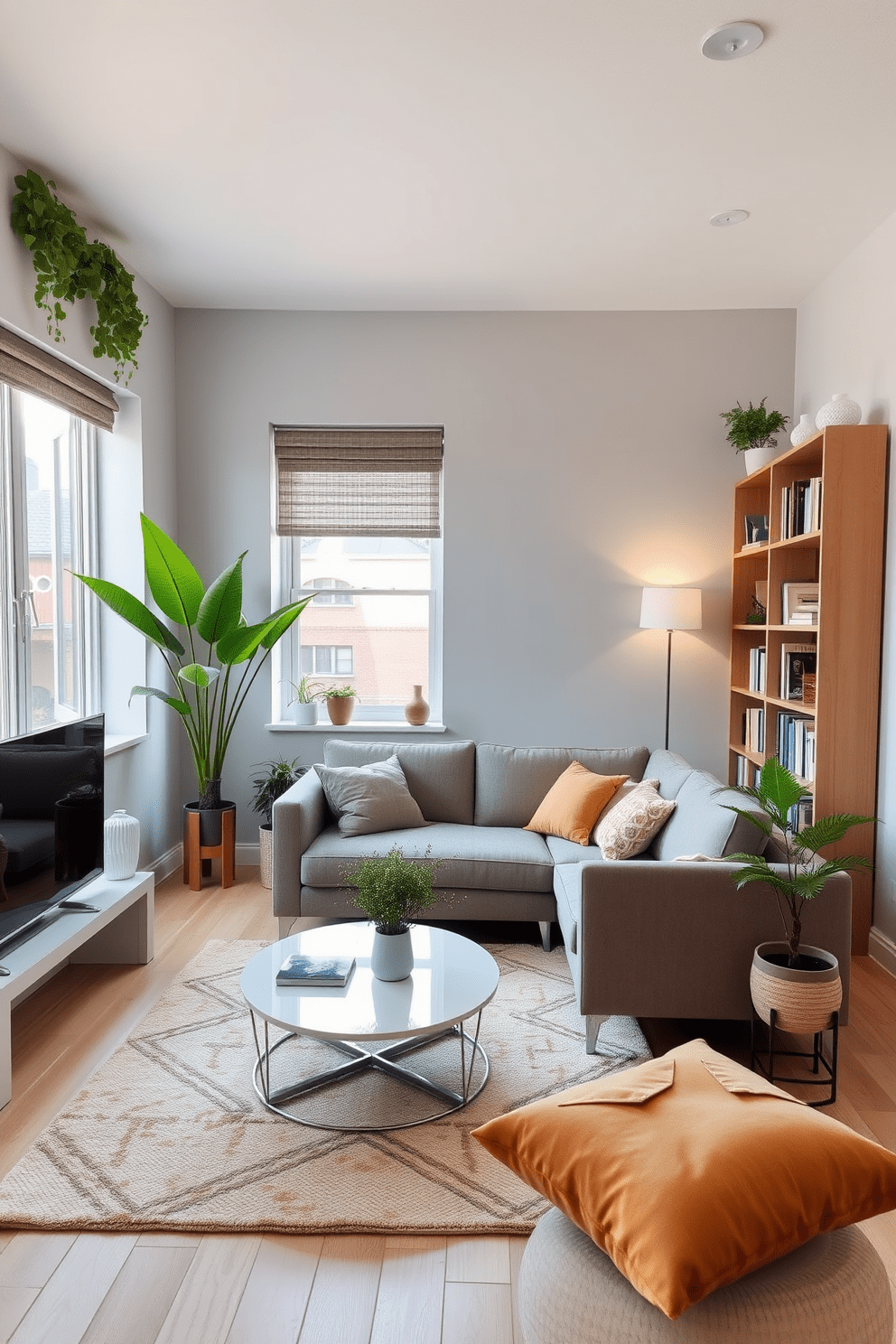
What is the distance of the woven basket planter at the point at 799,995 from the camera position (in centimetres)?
241

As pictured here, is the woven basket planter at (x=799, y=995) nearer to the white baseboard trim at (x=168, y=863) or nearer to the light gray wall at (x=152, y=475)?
the light gray wall at (x=152, y=475)

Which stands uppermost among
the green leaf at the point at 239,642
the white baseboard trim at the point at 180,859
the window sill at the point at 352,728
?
the green leaf at the point at 239,642

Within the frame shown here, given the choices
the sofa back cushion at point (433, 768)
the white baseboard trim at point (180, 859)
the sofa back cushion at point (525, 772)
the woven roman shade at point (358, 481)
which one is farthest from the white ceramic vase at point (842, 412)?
the white baseboard trim at point (180, 859)

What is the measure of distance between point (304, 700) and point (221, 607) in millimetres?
940

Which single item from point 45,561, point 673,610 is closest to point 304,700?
point 45,561

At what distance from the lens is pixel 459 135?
9.80 feet

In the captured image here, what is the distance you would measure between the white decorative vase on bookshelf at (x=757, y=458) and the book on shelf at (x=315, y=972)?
10.3 feet

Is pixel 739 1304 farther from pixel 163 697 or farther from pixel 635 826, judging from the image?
pixel 163 697

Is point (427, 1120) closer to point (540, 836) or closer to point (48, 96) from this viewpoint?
point (540, 836)

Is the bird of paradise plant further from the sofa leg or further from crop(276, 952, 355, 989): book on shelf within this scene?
Answer: the sofa leg

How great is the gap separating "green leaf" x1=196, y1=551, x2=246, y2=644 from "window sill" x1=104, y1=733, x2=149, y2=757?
0.58 m

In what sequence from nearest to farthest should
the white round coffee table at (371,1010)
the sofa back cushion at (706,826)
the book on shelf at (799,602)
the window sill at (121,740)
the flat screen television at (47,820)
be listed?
the white round coffee table at (371,1010)
the flat screen television at (47,820)
the sofa back cushion at (706,826)
the book on shelf at (799,602)
the window sill at (121,740)

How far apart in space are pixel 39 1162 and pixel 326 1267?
81cm

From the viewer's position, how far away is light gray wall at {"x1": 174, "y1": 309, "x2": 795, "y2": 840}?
475 centimetres
